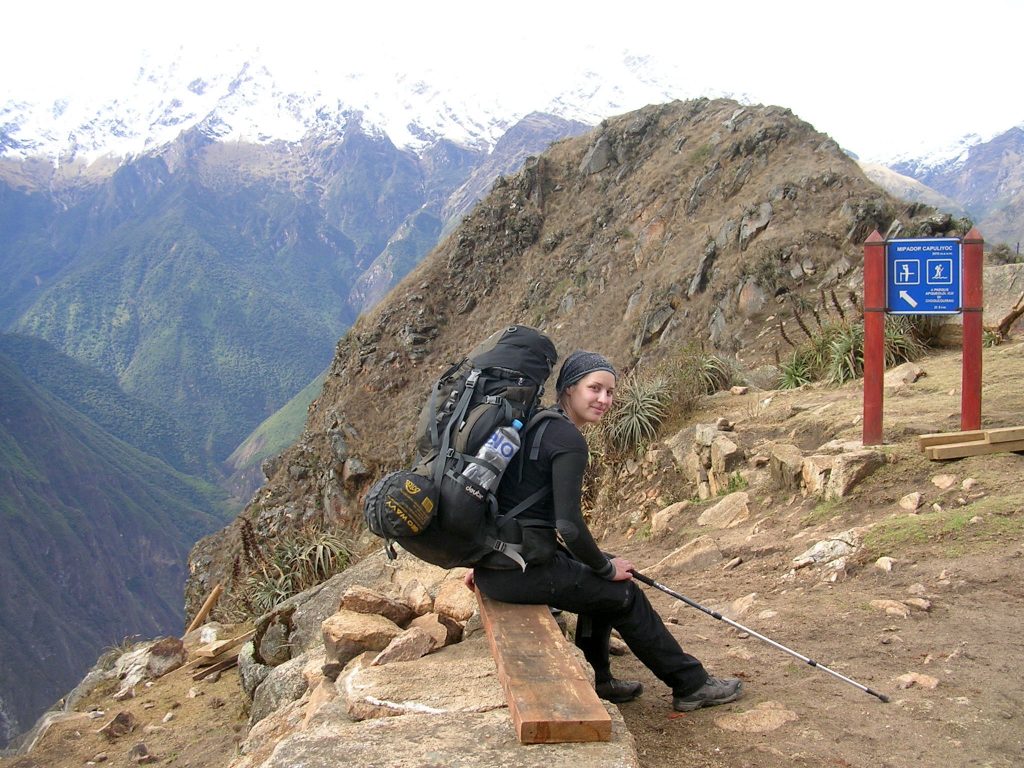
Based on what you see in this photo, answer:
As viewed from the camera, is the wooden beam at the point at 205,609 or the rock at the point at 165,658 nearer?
the rock at the point at 165,658

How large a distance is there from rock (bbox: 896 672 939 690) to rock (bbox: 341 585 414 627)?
2.44 meters

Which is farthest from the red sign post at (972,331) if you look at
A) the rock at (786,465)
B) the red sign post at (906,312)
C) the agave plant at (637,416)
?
the agave plant at (637,416)

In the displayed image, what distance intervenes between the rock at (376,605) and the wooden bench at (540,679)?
111 centimetres

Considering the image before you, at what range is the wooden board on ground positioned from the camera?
234 inches

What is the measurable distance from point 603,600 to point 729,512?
3.69 m

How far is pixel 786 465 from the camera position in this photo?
22.4ft

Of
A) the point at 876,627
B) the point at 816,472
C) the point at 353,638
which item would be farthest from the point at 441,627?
the point at 816,472

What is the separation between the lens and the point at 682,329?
866 inches

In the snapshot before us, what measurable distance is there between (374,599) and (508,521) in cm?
159

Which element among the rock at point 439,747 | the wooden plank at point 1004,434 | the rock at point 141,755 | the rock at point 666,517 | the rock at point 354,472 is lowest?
the rock at point 354,472

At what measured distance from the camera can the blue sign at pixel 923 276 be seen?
669 cm

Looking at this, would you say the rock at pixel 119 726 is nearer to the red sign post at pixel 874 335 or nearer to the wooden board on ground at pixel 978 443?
the red sign post at pixel 874 335

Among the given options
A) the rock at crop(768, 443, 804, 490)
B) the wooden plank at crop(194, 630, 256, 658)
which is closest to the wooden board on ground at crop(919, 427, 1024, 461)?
the rock at crop(768, 443, 804, 490)

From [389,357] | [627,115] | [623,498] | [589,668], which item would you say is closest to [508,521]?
[589,668]
